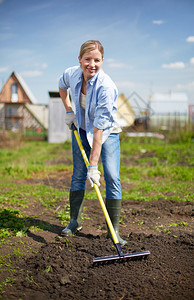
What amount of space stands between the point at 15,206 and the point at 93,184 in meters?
1.78

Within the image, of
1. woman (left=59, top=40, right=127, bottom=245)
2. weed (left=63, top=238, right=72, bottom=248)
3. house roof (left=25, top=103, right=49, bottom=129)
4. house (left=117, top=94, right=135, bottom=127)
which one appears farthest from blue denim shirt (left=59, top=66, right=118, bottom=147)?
house roof (left=25, top=103, right=49, bottom=129)

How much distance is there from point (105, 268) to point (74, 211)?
3.00 feet

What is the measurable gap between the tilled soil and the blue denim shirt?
3.32 ft

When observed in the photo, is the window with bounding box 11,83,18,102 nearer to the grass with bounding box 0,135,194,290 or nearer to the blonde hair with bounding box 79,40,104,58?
the grass with bounding box 0,135,194,290

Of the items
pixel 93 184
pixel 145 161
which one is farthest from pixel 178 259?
pixel 145 161

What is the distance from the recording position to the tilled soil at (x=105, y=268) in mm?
2055

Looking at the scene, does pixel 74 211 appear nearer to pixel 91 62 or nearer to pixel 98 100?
pixel 98 100

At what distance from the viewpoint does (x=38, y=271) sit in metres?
2.34

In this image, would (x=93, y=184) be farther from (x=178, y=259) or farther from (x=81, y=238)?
(x=178, y=259)

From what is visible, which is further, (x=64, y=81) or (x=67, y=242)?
(x=64, y=81)

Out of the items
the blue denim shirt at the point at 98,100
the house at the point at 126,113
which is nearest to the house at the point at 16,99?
the house at the point at 126,113

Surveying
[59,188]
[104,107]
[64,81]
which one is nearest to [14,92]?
[59,188]

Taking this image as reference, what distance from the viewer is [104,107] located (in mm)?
2574

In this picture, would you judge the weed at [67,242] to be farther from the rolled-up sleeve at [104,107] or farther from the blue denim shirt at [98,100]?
the rolled-up sleeve at [104,107]
